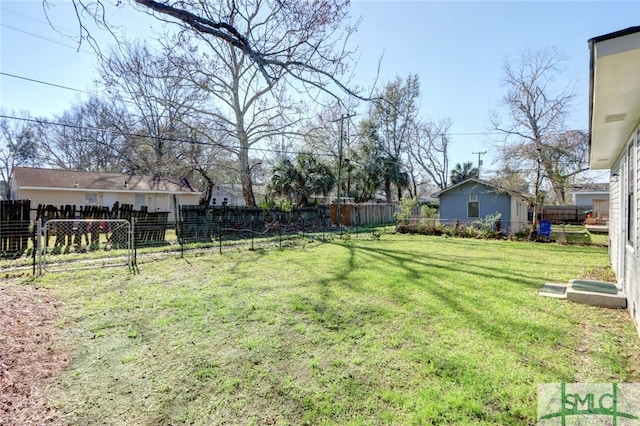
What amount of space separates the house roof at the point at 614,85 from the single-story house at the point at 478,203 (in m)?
12.2

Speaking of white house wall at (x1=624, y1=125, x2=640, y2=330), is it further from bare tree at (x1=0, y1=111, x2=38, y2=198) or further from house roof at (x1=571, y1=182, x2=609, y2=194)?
bare tree at (x1=0, y1=111, x2=38, y2=198)

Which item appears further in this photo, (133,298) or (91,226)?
(91,226)

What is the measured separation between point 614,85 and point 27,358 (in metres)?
5.95

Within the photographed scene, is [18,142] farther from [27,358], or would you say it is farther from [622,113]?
[622,113]

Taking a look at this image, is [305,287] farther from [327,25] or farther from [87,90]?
[87,90]

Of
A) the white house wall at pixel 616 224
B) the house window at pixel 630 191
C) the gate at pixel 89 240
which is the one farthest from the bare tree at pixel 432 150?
the house window at pixel 630 191

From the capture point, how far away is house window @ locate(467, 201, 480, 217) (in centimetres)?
1764

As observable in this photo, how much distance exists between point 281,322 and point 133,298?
2.74 metres

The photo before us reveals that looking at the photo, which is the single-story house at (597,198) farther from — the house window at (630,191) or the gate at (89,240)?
the gate at (89,240)

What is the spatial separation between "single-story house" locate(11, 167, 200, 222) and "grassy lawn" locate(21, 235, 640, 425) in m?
15.4

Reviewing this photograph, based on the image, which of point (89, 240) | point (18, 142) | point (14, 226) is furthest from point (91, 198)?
point (18, 142)

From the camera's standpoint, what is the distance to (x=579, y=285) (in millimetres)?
5527

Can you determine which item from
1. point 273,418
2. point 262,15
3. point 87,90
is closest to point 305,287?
point 273,418

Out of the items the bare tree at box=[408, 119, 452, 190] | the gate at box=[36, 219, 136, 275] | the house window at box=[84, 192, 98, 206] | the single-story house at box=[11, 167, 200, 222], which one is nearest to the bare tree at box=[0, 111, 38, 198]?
the single-story house at box=[11, 167, 200, 222]
